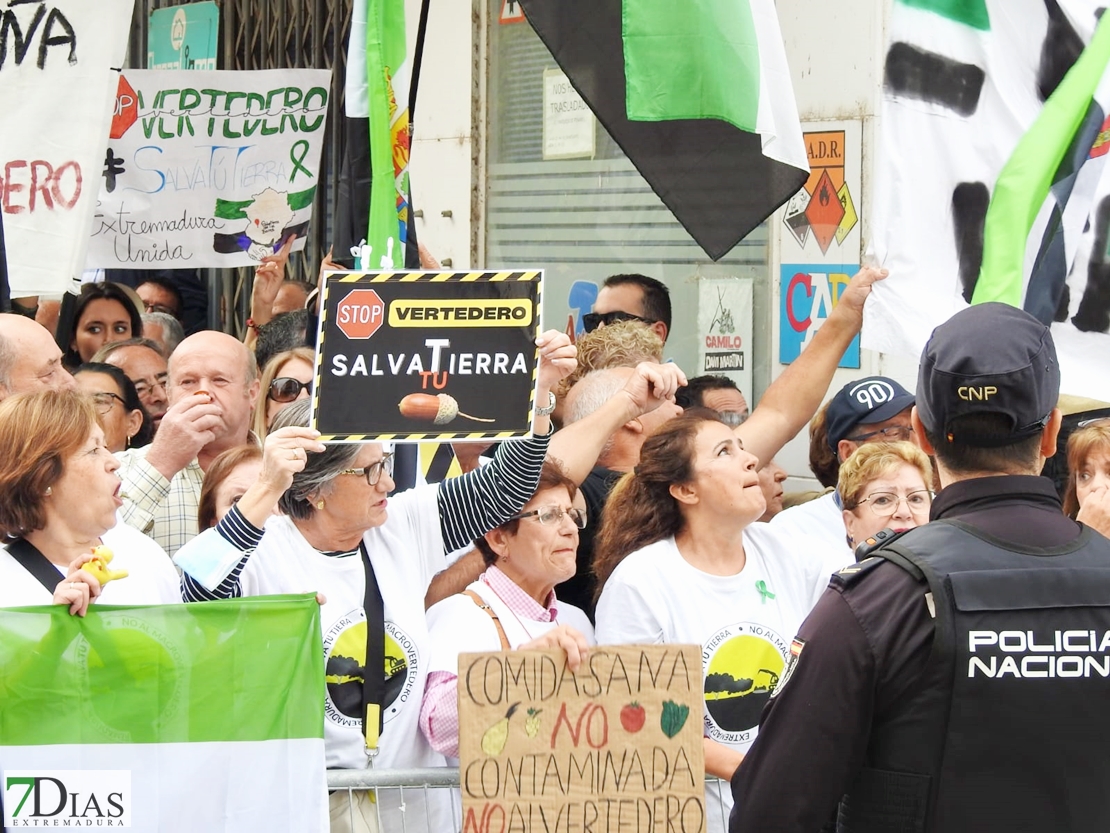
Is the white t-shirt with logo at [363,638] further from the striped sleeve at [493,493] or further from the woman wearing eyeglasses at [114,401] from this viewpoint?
the woman wearing eyeglasses at [114,401]

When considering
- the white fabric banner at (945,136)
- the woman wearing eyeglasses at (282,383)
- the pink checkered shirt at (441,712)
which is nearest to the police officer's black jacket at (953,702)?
the pink checkered shirt at (441,712)

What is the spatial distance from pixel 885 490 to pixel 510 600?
1.27 m

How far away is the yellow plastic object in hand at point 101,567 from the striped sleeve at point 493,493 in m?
0.93

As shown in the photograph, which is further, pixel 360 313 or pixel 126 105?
pixel 126 105

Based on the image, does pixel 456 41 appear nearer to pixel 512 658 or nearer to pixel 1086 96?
pixel 1086 96

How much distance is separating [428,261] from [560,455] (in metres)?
1.36

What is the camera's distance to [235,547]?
11.7 ft

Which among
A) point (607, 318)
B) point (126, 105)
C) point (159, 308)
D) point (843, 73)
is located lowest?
point (607, 318)

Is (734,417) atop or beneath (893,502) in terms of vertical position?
atop

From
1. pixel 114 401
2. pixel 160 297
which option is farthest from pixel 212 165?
pixel 114 401

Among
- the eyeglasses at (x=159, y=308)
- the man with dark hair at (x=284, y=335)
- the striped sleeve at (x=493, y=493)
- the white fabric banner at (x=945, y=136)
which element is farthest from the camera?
the eyeglasses at (x=159, y=308)

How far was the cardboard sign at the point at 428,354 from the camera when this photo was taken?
3.69 metres

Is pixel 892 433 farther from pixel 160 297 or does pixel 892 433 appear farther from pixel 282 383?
pixel 160 297

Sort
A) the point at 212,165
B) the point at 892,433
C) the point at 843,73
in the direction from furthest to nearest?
the point at 212,165, the point at 843,73, the point at 892,433
